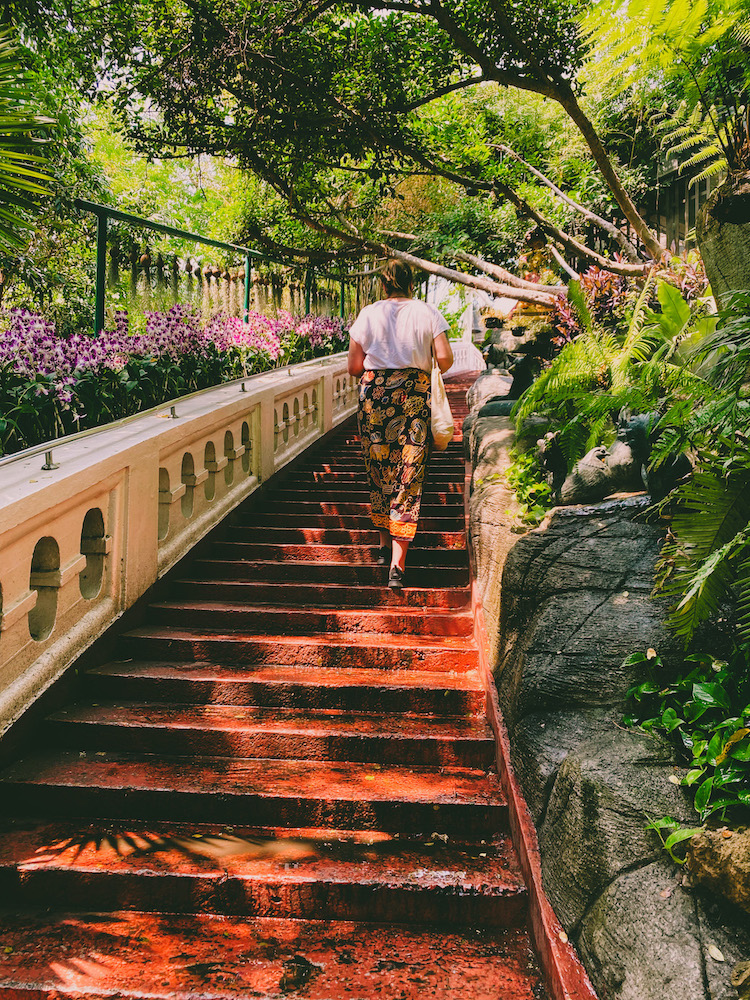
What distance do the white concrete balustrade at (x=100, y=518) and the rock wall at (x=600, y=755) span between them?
79.6 inches

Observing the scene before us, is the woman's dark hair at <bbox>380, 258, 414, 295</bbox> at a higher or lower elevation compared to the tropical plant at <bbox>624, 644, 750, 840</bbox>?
higher

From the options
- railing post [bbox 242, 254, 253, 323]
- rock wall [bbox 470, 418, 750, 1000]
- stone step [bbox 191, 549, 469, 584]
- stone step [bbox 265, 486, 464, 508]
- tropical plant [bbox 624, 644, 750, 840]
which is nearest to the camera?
rock wall [bbox 470, 418, 750, 1000]

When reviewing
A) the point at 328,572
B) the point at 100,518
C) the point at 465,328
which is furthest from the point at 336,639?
the point at 465,328

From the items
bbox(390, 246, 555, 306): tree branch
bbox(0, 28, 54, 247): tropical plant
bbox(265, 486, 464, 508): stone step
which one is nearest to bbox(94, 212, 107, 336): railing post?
bbox(265, 486, 464, 508): stone step

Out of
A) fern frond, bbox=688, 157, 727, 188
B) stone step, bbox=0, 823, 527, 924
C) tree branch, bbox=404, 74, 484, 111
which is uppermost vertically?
tree branch, bbox=404, 74, 484, 111

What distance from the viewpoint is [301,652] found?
431cm

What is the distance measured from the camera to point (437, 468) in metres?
7.87

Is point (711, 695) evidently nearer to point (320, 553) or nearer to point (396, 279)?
point (396, 279)

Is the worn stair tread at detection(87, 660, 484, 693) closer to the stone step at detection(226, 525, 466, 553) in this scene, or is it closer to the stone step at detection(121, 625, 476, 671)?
the stone step at detection(121, 625, 476, 671)

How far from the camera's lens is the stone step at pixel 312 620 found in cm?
464

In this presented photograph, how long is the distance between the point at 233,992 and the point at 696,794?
1507mm

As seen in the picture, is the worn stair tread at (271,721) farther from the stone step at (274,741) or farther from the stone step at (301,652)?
the stone step at (301,652)

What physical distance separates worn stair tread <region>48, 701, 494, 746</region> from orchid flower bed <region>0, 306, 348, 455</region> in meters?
1.43

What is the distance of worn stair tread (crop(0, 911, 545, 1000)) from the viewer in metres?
2.44
